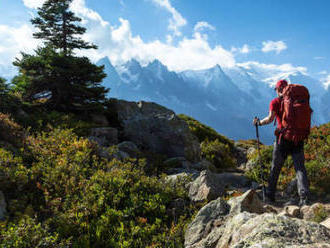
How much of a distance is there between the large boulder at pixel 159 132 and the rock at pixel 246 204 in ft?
21.9

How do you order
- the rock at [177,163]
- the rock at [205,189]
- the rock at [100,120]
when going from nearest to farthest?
1. the rock at [205,189]
2. the rock at [177,163]
3. the rock at [100,120]

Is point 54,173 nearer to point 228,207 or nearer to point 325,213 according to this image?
point 228,207

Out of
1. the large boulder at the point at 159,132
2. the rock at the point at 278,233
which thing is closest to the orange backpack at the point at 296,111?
the rock at the point at 278,233

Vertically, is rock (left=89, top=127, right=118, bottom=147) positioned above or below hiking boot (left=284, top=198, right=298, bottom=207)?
above

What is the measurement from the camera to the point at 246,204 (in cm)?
457

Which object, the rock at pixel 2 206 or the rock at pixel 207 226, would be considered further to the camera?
the rock at pixel 2 206

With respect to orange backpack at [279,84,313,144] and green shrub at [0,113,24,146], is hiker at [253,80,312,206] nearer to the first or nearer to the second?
orange backpack at [279,84,313,144]

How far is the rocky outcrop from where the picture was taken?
8.86ft

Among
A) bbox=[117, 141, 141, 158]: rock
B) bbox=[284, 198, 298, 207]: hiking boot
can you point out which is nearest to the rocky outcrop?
bbox=[284, 198, 298, 207]: hiking boot

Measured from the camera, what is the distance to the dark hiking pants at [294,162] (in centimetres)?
688

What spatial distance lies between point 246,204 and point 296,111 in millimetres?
3671

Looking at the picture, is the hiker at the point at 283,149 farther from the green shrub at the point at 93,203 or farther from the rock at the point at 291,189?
the green shrub at the point at 93,203

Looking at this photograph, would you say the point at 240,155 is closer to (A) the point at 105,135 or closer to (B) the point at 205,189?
(A) the point at 105,135

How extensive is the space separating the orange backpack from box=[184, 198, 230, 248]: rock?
3609 millimetres
